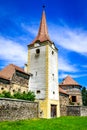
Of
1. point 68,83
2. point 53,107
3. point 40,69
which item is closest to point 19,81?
point 40,69

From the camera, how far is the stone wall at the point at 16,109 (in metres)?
17.0

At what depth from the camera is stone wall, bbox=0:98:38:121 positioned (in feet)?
55.9

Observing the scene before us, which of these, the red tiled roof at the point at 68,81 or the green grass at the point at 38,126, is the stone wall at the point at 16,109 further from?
the red tiled roof at the point at 68,81

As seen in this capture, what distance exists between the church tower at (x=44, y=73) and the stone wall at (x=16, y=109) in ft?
18.4

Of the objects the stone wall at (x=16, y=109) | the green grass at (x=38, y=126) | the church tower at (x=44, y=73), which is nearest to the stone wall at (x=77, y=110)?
the church tower at (x=44, y=73)

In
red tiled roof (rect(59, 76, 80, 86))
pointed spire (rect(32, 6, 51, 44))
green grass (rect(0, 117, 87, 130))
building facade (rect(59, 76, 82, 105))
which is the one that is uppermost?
pointed spire (rect(32, 6, 51, 44))

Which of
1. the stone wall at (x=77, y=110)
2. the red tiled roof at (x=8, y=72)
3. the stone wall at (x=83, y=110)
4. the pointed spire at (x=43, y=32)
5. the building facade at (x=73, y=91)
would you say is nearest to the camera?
the red tiled roof at (x=8, y=72)

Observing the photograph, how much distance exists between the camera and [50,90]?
2906 cm

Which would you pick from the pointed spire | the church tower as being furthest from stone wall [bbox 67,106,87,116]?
the pointed spire

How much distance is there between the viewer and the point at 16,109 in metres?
18.8

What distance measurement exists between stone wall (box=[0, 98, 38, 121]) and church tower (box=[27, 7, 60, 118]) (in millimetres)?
5618

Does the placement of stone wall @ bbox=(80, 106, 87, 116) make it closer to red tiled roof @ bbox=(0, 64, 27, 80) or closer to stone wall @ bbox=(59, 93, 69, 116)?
stone wall @ bbox=(59, 93, 69, 116)

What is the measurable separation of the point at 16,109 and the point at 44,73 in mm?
11401

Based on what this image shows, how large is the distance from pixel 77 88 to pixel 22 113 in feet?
81.4
